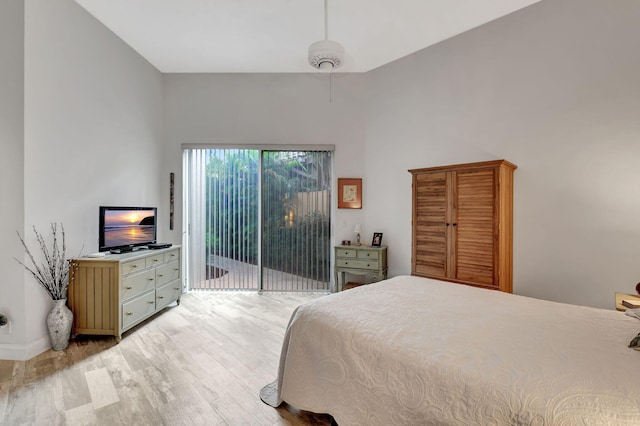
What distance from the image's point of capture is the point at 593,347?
1340 mm

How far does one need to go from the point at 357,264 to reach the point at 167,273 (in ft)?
8.05

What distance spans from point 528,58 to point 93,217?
493 cm

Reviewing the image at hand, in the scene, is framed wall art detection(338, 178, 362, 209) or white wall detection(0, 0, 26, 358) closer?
white wall detection(0, 0, 26, 358)

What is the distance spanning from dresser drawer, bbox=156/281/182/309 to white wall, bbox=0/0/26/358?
3.89ft

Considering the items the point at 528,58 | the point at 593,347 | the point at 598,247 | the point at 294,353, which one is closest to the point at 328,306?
the point at 294,353

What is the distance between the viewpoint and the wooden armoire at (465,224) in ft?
9.78

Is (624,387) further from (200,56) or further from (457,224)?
(200,56)

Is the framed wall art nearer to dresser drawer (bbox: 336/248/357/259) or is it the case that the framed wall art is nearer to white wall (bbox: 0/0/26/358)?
dresser drawer (bbox: 336/248/357/259)

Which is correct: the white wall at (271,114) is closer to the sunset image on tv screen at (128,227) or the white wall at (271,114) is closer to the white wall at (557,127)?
the sunset image on tv screen at (128,227)

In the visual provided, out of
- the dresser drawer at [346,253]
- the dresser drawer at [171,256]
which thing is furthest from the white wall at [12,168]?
the dresser drawer at [346,253]

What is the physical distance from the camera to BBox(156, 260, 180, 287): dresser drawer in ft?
11.7

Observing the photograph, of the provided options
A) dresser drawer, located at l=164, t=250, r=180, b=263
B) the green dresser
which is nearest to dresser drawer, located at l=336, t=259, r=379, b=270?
the green dresser

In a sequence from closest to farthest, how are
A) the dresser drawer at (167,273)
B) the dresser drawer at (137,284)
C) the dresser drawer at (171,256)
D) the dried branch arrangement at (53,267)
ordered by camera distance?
the dried branch arrangement at (53,267)
the dresser drawer at (137,284)
the dresser drawer at (167,273)
the dresser drawer at (171,256)

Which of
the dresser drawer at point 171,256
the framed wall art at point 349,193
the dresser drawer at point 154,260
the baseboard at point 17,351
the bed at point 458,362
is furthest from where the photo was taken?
the framed wall art at point 349,193
